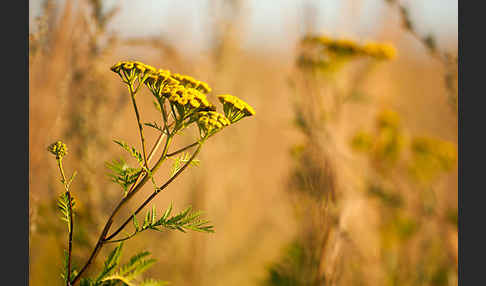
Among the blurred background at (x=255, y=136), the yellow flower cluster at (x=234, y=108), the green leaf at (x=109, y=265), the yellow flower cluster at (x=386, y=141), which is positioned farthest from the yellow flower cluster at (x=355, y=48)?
the green leaf at (x=109, y=265)

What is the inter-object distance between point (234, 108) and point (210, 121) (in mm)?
40

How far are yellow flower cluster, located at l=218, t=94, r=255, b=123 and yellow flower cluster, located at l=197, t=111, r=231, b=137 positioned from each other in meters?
0.02

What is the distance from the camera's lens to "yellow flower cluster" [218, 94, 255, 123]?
1.01 ft

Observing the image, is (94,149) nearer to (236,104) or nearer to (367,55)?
(236,104)

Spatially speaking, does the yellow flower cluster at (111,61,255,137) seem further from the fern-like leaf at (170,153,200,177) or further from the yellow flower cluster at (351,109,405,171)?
the yellow flower cluster at (351,109,405,171)

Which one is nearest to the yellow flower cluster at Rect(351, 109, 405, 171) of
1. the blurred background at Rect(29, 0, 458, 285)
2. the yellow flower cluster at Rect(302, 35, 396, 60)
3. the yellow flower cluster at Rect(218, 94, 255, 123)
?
the blurred background at Rect(29, 0, 458, 285)

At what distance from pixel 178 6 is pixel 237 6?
22cm

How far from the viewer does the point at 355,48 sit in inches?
34.9

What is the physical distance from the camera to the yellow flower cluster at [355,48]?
88 cm

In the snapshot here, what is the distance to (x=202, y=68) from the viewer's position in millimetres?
1351

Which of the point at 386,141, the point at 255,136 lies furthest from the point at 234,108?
the point at 255,136

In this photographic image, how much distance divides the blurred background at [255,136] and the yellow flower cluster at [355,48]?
3 cm

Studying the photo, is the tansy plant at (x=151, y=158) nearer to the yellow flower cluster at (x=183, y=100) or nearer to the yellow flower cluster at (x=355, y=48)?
the yellow flower cluster at (x=183, y=100)

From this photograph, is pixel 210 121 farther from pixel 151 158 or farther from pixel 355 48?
Result: pixel 355 48
